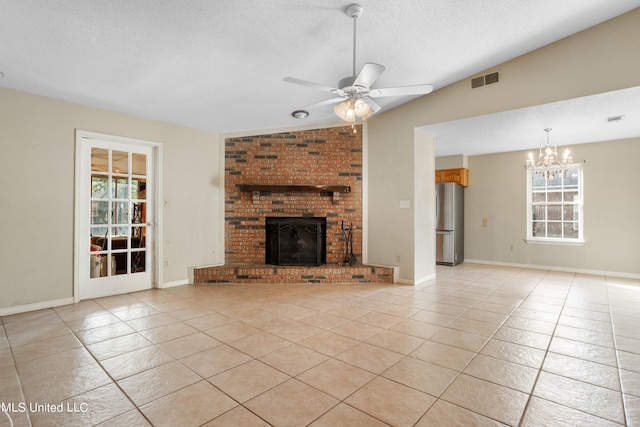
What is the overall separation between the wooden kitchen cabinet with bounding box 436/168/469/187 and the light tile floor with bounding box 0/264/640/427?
11.1ft

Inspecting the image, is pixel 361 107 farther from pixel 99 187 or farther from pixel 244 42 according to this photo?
pixel 99 187

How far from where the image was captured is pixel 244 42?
9.10 feet

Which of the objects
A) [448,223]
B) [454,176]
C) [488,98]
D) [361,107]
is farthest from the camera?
[454,176]

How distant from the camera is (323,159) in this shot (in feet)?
17.5

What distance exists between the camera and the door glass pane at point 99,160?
4.16m

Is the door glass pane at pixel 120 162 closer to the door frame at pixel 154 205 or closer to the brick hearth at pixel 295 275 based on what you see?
the door frame at pixel 154 205

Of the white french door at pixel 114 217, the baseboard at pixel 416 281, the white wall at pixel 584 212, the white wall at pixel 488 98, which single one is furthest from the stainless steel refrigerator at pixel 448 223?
the white french door at pixel 114 217

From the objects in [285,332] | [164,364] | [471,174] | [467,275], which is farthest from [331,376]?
[471,174]

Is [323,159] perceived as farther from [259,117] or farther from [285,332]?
[285,332]

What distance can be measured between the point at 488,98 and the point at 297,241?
3384 millimetres

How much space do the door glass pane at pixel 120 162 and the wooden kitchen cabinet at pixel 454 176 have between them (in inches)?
238

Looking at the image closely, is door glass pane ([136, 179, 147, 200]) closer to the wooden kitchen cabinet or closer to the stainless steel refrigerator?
the stainless steel refrigerator

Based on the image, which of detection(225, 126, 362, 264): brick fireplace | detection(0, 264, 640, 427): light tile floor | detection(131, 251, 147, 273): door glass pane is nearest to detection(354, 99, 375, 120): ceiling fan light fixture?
detection(0, 264, 640, 427): light tile floor

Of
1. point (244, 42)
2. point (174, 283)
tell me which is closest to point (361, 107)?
point (244, 42)
